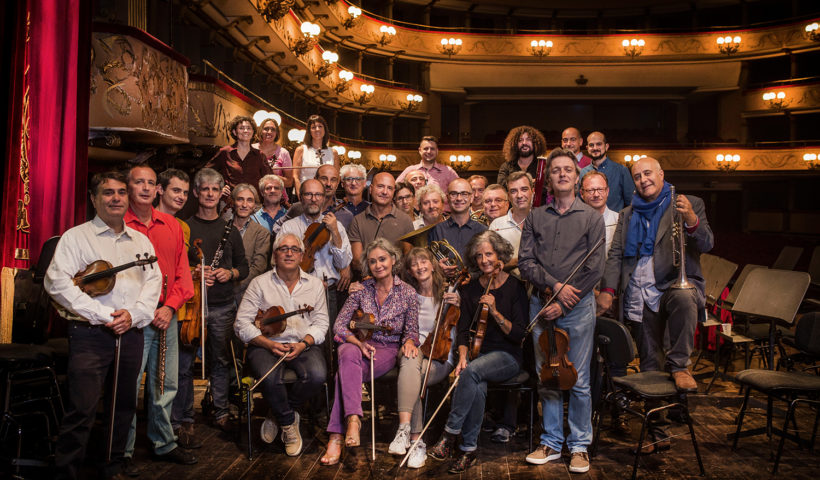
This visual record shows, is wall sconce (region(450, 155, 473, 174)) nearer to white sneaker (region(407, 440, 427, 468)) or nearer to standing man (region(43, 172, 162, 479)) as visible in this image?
white sneaker (region(407, 440, 427, 468))

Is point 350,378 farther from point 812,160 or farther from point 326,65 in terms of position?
point 812,160

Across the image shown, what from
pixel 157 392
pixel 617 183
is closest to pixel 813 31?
pixel 617 183

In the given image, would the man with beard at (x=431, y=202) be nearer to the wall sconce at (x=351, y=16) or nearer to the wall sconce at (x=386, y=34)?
the wall sconce at (x=351, y=16)

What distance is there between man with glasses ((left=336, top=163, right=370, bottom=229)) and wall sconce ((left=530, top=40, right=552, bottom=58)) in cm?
1466

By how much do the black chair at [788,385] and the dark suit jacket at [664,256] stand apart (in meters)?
0.50

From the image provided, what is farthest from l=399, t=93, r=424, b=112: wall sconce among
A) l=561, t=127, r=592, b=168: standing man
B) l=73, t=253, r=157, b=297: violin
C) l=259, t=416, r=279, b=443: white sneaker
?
l=73, t=253, r=157, b=297: violin

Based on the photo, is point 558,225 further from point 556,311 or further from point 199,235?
point 199,235

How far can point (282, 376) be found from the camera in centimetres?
340

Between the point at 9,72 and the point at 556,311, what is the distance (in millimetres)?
3502

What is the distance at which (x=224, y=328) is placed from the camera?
3738 mm

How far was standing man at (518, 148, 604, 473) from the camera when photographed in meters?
3.25

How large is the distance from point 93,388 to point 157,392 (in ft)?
1.32

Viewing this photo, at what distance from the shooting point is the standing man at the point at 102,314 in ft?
8.96

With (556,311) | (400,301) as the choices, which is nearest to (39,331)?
(400,301)
